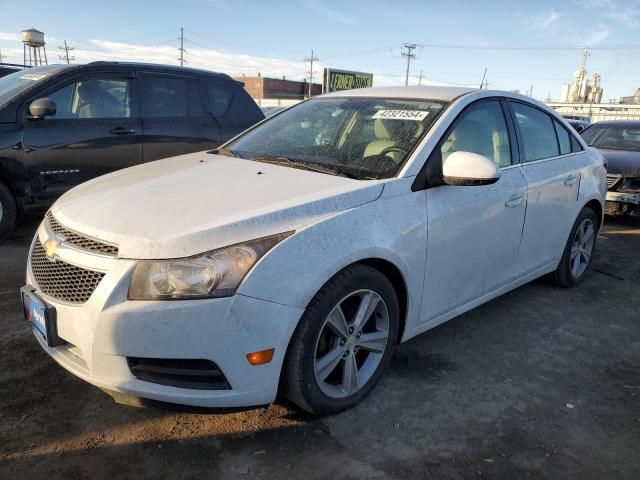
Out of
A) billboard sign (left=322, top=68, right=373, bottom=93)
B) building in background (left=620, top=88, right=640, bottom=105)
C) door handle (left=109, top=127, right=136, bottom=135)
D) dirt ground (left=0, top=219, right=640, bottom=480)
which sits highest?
building in background (left=620, top=88, right=640, bottom=105)

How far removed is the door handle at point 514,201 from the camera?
3.32 meters

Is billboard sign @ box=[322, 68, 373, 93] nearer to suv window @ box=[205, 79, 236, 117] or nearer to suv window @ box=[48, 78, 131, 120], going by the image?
suv window @ box=[205, 79, 236, 117]

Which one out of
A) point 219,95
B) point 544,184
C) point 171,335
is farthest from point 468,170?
point 219,95

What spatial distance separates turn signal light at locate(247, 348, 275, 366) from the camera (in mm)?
2113

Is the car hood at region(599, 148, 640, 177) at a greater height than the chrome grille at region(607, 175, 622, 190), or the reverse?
the car hood at region(599, 148, 640, 177)

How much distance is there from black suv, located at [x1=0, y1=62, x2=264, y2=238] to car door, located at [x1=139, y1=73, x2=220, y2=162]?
11 mm

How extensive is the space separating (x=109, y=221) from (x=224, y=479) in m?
1.19

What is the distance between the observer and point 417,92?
3416 mm

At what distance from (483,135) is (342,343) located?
1.73 metres

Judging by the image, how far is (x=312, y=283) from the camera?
2186 millimetres

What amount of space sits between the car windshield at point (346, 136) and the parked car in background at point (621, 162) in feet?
16.9

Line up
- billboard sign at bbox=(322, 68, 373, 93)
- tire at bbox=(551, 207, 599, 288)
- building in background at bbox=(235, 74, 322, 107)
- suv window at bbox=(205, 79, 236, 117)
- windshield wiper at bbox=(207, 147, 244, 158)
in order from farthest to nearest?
building in background at bbox=(235, 74, 322, 107) → billboard sign at bbox=(322, 68, 373, 93) → suv window at bbox=(205, 79, 236, 117) → tire at bbox=(551, 207, 599, 288) → windshield wiper at bbox=(207, 147, 244, 158)

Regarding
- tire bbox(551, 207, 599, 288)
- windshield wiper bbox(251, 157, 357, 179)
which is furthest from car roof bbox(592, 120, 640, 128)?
windshield wiper bbox(251, 157, 357, 179)

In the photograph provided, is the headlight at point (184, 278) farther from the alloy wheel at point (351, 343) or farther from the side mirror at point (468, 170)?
the side mirror at point (468, 170)
